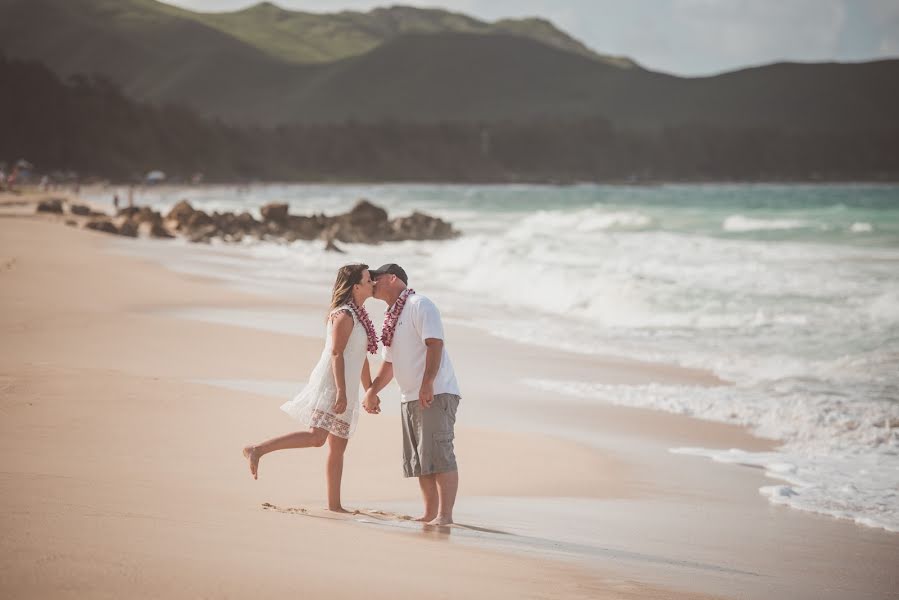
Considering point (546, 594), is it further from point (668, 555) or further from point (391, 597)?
point (668, 555)

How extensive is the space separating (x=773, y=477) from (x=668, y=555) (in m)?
2.68

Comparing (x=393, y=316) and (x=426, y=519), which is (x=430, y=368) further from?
(x=426, y=519)

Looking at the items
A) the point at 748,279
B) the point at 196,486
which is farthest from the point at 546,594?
the point at 748,279

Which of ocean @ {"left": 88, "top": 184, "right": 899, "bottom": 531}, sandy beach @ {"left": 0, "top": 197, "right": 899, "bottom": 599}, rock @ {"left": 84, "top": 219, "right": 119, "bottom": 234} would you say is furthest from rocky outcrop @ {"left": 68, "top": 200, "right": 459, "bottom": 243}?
sandy beach @ {"left": 0, "top": 197, "right": 899, "bottom": 599}

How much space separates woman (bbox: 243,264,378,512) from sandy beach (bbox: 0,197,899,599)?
0.29m

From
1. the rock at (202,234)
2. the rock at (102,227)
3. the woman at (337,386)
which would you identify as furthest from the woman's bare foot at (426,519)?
the rock at (202,234)

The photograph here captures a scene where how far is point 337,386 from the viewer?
614 centimetres

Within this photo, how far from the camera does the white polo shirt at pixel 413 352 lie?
6219 mm

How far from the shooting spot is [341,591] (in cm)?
427

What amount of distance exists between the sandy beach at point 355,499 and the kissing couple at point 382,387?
30 cm

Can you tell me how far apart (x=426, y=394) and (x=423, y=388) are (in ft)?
0.13

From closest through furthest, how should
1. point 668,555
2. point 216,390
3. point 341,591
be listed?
point 341,591, point 668,555, point 216,390

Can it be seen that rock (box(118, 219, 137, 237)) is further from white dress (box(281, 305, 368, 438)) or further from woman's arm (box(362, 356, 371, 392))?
white dress (box(281, 305, 368, 438))

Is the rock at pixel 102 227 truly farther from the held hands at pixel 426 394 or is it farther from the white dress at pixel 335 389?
the held hands at pixel 426 394
